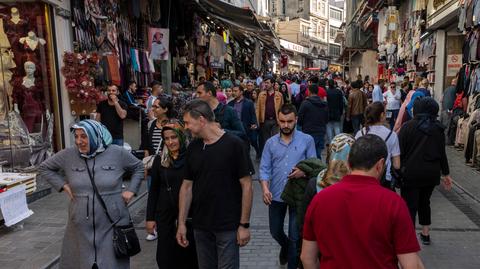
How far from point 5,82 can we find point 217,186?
648cm

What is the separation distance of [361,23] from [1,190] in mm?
30635

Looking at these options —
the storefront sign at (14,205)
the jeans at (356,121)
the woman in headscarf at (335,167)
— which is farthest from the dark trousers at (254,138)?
the woman in headscarf at (335,167)

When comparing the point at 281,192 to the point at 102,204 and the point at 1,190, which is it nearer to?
the point at 102,204

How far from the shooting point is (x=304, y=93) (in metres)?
15.7

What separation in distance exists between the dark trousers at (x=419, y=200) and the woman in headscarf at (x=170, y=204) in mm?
2658

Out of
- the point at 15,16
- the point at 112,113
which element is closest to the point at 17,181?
the point at 112,113

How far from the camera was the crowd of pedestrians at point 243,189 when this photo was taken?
7.14ft

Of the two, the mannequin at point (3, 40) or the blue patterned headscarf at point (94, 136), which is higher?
the mannequin at point (3, 40)

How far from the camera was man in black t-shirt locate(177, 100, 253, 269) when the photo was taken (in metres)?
3.35

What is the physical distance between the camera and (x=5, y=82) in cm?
823

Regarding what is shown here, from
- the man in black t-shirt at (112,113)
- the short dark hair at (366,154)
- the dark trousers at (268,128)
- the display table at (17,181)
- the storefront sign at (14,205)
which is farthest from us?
the dark trousers at (268,128)

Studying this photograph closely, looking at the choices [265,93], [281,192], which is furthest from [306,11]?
[281,192]

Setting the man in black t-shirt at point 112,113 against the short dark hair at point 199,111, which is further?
the man in black t-shirt at point 112,113

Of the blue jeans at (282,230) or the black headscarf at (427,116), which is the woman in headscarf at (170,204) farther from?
the black headscarf at (427,116)
